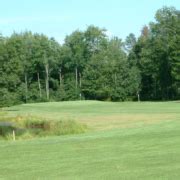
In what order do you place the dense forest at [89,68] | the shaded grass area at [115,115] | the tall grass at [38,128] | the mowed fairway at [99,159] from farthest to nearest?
the dense forest at [89,68] < the shaded grass area at [115,115] < the tall grass at [38,128] < the mowed fairway at [99,159]

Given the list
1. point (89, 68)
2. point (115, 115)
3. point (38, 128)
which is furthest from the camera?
point (89, 68)

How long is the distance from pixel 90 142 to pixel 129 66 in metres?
71.2

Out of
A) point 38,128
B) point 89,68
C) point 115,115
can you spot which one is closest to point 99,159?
point 38,128

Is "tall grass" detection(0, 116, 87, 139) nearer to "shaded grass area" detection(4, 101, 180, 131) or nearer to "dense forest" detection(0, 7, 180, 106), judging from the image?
"shaded grass area" detection(4, 101, 180, 131)

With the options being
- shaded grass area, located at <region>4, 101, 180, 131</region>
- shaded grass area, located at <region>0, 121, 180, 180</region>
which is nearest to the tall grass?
shaded grass area, located at <region>4, 101, 180, 131</region>

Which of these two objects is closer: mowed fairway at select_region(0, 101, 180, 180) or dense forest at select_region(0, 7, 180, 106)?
mowed fairway at select_region(0, 101, 180, 180)

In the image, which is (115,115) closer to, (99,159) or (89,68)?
(99,159)

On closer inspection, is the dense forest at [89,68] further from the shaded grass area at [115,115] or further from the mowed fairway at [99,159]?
the mowed fairway at [99,159]

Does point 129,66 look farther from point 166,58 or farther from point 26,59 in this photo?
point 26,59

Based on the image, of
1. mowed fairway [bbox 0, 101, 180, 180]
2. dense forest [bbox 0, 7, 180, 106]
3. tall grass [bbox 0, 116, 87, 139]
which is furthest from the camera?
dense forest [bbox 0, 7, 180, 106]

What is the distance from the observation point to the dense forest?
268 ft

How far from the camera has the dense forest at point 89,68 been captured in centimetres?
8175

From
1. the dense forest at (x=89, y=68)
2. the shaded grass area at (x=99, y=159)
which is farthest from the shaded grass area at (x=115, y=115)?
the dense forest at (x=89, y=68)

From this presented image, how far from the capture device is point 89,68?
87062mm
